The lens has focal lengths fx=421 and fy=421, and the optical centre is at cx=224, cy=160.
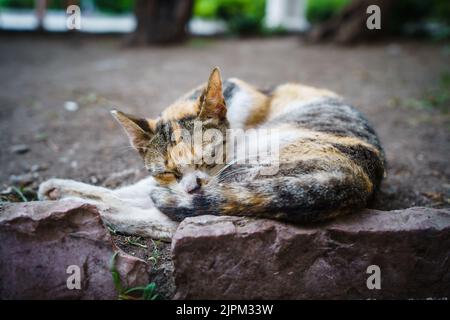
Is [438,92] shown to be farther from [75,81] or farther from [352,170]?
[75,81]

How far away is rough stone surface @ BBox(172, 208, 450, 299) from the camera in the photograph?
254 centimetres

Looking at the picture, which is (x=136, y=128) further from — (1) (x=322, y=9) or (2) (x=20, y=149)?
(1) (x=322, y=9)

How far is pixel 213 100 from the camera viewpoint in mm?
3334

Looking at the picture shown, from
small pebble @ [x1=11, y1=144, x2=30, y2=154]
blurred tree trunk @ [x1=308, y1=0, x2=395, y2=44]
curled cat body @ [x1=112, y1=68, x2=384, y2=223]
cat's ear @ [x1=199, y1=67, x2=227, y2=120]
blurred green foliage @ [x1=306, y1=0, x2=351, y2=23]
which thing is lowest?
small pebble @ [x1=11, y1=144, x2=30, y2=154]

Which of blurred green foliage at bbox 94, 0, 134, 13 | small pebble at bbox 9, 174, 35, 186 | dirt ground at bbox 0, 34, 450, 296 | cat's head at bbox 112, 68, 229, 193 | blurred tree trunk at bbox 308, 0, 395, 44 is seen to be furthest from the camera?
blurred green foliage at bbox 94, 0, 134, 13

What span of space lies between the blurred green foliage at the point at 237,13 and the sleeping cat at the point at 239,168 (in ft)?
32.0

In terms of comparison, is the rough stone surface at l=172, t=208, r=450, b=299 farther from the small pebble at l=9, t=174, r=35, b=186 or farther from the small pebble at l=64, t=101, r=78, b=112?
the small pebble at l=64, t=101, r=78, b=112

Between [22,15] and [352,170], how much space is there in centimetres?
1452

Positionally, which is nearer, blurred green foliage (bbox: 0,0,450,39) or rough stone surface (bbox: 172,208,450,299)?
rough stone surface (bbox: 172,208,450,299)

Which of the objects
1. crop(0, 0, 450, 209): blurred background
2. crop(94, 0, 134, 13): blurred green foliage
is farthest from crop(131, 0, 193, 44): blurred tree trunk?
crop(94, 0, 134, 13): blurred green foliage

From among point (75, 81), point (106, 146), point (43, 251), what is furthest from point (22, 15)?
point (43, 251)

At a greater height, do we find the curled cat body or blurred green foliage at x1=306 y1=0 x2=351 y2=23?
blurred green foliage at x1=306 y1=0 x2=351 y2=23

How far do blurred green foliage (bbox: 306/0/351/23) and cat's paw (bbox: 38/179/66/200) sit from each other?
11.8 m

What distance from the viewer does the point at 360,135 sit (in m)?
3.38
